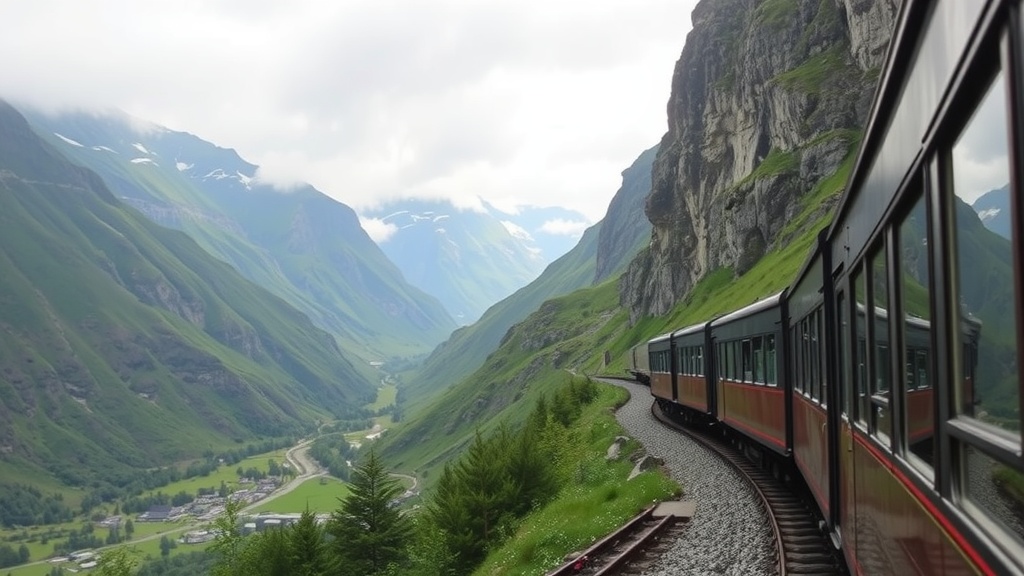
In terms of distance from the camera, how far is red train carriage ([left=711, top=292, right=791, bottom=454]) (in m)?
16.0

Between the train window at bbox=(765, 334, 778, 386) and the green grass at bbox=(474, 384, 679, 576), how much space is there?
452cm

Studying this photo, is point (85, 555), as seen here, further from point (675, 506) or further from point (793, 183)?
point (675, 506)

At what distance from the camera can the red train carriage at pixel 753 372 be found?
1596 cm

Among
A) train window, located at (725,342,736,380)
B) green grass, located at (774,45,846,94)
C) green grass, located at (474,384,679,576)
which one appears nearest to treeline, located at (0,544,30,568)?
green grass, located at (774,45,846,94)

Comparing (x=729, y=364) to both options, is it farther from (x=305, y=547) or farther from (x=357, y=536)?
(x=305, y=547)

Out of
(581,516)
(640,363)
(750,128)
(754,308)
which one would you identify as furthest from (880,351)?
(750,128)

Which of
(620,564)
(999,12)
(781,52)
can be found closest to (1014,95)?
(999,12)

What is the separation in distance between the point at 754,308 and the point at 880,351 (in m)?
13.2

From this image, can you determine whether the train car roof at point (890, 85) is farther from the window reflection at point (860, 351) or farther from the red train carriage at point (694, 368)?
the red train carriage at point (694, 368)

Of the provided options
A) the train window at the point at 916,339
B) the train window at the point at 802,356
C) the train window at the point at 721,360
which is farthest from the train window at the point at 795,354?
the train window at the point at 916,339

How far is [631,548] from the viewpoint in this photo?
48.8 feet

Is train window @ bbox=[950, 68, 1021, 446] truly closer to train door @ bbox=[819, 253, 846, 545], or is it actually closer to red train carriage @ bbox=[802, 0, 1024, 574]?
red train carriage @ bbox=[802, 0, 1024, 574]

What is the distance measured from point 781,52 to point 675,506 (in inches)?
4273

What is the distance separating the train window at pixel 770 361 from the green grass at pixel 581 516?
14.8 feet
